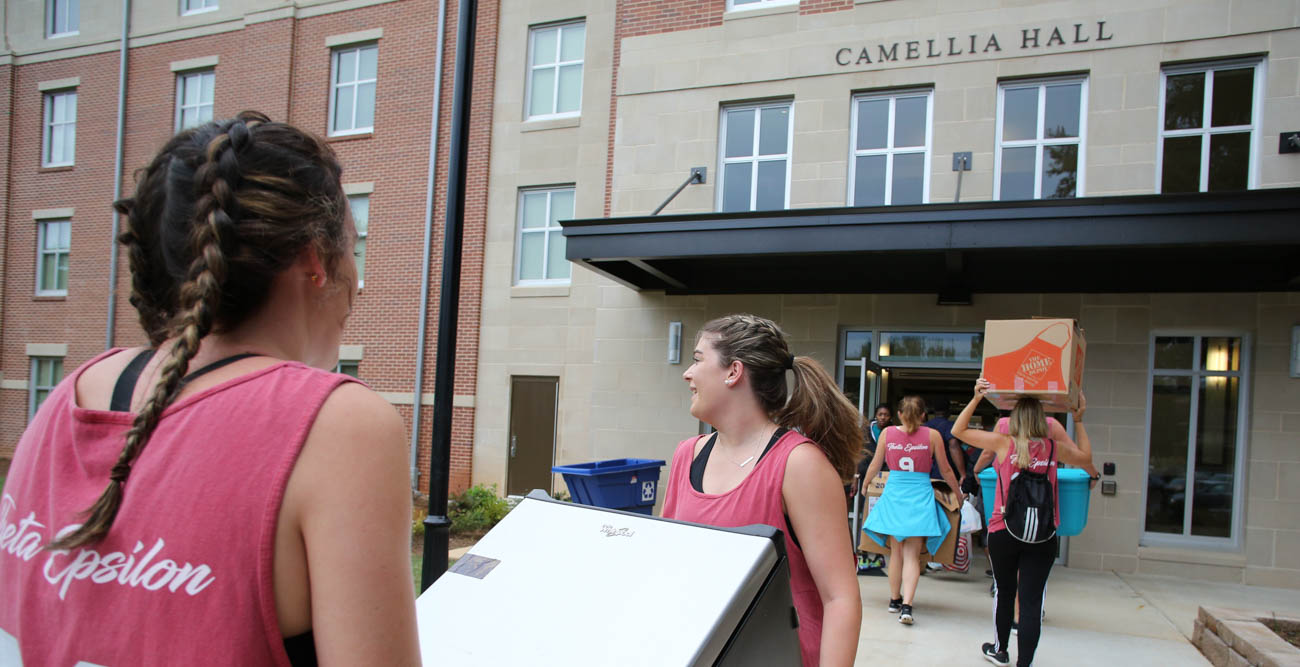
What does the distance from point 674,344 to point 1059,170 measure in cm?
563

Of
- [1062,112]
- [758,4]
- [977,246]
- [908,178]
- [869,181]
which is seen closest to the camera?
[977,246]

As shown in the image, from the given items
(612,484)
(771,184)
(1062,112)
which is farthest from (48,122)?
(1062,112)

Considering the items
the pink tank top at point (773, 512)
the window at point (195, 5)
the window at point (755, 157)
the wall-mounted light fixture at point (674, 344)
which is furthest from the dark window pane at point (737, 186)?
the window at point (195, 5)

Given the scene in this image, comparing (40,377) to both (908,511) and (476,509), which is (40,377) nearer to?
(476,509)

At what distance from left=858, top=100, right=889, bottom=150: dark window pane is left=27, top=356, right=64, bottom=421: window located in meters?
19.3

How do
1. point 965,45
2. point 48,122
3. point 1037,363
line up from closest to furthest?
1. point 1037,363
2. point 965,45
3. point 48,122

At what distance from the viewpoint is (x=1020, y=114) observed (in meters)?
10.2

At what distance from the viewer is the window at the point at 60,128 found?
62.3 feet

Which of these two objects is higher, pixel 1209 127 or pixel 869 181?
pixel 1209 127

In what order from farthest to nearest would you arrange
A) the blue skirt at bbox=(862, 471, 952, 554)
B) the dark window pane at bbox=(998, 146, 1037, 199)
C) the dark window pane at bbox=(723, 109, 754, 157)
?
1. the dark window pane at bbox=(723, 109, 754, 157)
2. the dark window pane at bbox=(998, 146, 1037, 199)
3. the blue skirt at bbox=(862, 471, 952, 554)

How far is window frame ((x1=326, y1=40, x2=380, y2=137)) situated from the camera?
1533cm

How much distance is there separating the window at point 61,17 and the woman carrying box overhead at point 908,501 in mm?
22001

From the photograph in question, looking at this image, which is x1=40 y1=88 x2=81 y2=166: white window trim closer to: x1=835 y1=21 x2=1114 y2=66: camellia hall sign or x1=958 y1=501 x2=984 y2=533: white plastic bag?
x1=835 y1=21 x2=1114 y2=66: camellia hall sign

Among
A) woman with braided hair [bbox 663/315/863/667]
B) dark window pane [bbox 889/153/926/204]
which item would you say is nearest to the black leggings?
woman with braided hair [bbox 663/315/863/667]
